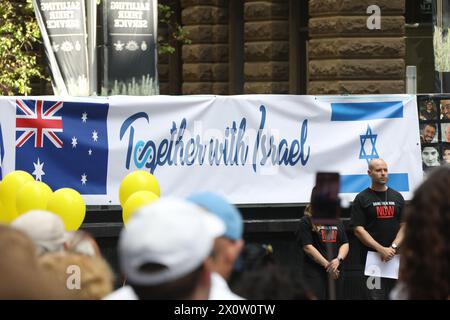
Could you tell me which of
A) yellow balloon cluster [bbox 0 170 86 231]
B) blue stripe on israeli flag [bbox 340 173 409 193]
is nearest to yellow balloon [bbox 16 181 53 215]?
yellow balloon cluster [bbox 0 170 86 231]

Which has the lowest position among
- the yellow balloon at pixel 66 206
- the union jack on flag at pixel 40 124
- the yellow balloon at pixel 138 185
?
the yellow balloon at pixel 66 206

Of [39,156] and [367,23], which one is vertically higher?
[367,23]

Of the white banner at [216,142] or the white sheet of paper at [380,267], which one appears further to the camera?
the white banner at [216,142]

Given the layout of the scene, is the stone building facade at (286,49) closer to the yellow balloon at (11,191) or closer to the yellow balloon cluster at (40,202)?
the yellow balloon at (11,191)

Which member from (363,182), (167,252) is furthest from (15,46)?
(167,252)

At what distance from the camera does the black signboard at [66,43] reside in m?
14.2

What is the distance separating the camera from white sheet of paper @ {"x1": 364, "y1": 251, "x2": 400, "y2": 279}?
35.7 feet

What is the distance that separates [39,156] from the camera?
11.7 metres

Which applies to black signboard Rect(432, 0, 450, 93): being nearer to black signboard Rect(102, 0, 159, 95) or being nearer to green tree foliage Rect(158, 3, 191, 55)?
black signboard Rect(102, 0, 159, 95)

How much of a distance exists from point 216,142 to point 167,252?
8501 millimetres

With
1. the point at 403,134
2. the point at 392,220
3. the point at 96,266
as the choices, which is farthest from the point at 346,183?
the point at 96,266

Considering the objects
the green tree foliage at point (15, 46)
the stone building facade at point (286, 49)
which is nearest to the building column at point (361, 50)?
the stone building facade at point (286, 49)

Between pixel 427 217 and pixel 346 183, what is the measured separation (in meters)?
8.10

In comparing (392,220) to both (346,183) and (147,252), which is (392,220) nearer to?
(346,183)
